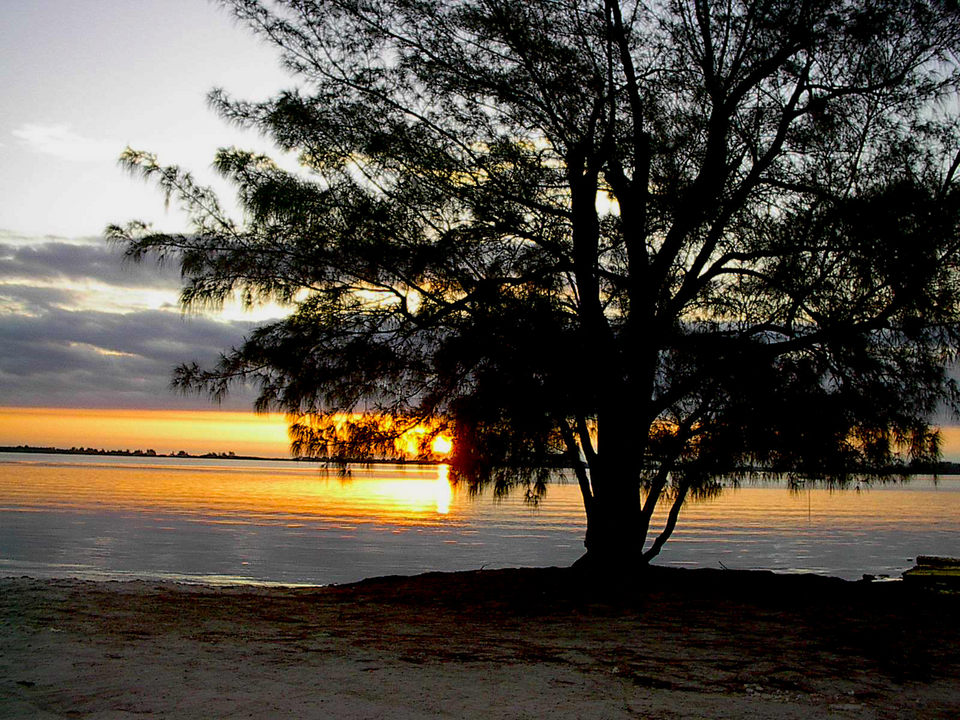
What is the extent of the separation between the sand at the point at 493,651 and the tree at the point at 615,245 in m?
1.36

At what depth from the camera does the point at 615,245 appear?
31.6ft

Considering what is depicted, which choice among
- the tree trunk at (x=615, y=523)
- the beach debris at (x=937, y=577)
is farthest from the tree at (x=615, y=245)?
the beach debris at (x=937, y=577)

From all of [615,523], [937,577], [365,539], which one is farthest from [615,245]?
[365,539]

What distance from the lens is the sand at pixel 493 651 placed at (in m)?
5.20

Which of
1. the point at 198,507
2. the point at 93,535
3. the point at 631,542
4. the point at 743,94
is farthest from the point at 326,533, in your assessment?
the point at 743,94

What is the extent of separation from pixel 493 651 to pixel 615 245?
178 inches

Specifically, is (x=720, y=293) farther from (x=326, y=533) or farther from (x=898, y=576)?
(x=326, y=533)

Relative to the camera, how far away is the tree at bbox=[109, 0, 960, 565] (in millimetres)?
8562

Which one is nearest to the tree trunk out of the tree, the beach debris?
the tree

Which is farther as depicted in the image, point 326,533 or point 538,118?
point 326,533

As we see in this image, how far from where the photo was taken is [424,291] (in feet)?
30.4

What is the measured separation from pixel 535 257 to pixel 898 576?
39.3ft

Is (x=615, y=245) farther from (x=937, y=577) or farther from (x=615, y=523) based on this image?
(x=937, y=577)

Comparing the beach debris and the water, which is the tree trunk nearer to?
the water
